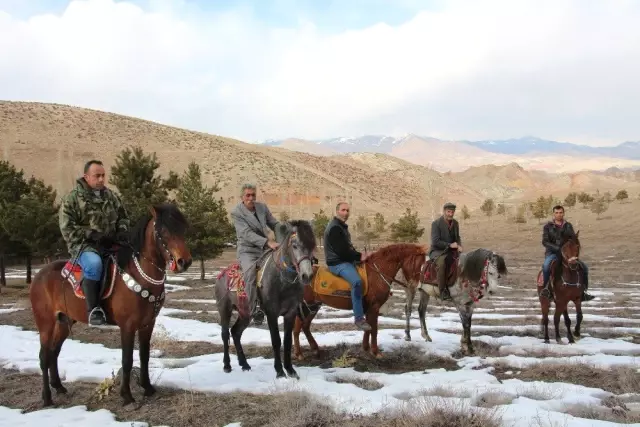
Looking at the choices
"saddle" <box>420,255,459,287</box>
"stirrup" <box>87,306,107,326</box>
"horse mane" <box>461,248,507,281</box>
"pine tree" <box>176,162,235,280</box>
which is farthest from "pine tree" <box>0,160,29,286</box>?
"horse mane" <box>461,248,507,281</box>

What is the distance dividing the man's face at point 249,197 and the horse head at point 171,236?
71.5 inches

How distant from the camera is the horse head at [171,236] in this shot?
6566mm

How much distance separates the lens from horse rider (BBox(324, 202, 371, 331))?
9719mm

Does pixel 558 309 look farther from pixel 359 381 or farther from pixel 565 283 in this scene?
pixel 359 381

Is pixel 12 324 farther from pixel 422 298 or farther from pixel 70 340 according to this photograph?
pixel 422 298

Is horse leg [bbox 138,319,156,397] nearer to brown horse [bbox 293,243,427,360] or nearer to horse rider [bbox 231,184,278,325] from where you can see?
horse rider [bbox 231,184,278,325]

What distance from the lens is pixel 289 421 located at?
5664mm

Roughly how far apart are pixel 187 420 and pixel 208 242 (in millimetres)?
24341

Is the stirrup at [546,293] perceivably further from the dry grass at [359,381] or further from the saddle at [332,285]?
the dry grass at [359,381]

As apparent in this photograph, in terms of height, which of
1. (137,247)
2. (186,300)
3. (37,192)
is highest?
(37,192)

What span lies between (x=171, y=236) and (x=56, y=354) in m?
2.88

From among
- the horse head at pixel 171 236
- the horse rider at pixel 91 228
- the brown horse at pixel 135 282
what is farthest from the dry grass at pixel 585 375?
the horse rider at pixel 91 228

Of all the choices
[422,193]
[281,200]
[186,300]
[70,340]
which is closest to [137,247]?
[70,340]

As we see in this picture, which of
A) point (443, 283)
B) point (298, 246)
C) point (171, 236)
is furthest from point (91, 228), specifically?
point (443, 283)
